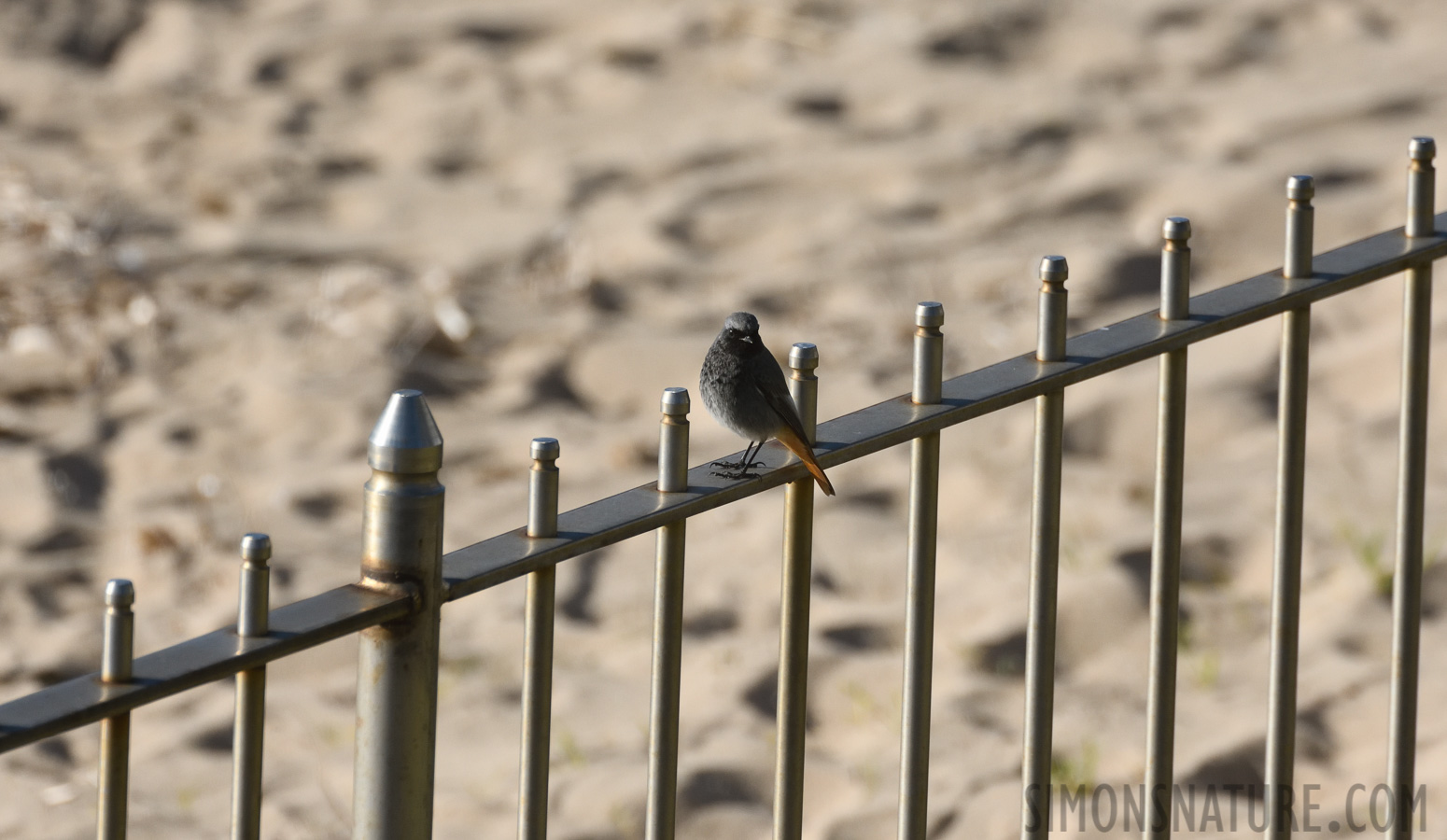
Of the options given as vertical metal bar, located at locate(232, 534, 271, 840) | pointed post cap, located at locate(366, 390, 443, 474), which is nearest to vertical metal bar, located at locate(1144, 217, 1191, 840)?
pointed post cap, located at locate(366, 390, 443, 474)

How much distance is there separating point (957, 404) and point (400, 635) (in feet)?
2.09

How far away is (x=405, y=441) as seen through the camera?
147 cm

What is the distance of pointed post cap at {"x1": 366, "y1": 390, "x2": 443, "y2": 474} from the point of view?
1.47 m

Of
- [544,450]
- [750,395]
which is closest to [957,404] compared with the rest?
[750,395]

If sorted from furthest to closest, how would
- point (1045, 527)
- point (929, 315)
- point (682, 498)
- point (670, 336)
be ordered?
point (670, 336) → point (1045, 527) → point (929, 315) → point (682, 498)

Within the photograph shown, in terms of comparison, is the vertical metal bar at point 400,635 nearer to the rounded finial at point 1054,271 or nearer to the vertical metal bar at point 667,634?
the vertical metal bar at point 667,634

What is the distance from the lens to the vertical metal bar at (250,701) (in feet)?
4.57

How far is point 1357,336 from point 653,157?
2560mm

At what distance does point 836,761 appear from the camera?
3.40 metres

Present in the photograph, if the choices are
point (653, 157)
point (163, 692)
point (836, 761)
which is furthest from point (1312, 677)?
point (653, 157)

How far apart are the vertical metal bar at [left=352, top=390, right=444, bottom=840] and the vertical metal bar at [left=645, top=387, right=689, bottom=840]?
239 mm

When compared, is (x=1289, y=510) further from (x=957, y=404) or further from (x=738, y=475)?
(x=738, y=475)

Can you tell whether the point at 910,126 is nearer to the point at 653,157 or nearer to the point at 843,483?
the point at 653,157

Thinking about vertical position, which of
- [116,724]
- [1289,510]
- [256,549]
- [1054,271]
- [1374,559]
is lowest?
[116,724]
